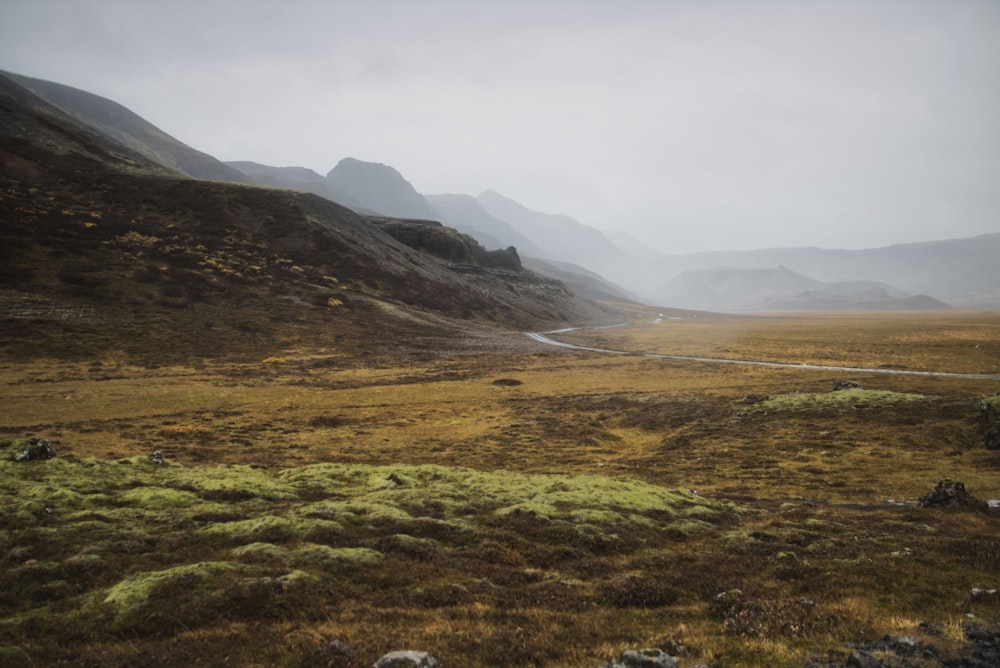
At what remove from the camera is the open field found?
881 centimetres

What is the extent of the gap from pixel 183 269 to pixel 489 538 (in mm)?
99707

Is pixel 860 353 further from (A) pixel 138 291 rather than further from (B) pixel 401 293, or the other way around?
(A) pixel 138 291

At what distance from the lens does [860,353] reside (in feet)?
255

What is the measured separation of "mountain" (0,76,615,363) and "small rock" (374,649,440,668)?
66210 mm

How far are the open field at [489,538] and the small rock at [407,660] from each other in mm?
476

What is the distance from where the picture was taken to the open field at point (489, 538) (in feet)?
28.9

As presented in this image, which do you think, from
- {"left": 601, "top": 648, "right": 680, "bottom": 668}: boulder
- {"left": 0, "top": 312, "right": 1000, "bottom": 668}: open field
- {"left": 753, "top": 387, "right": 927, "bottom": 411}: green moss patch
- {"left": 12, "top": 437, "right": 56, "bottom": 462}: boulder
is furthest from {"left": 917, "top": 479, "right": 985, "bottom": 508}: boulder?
{"left": 12, "top": 437, "right": 56, "bottom": 462}: boulder

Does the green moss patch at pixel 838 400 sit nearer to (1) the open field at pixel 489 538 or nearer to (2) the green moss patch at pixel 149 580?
(1) the open field at pixel 489 538

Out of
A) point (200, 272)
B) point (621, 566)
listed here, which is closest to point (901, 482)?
point (621, 566)

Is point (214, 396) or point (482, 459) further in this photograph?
point (214, 396)

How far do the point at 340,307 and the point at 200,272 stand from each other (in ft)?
90.3

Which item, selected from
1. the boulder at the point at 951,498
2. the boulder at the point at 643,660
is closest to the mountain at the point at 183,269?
the boulder at the point at 643,660

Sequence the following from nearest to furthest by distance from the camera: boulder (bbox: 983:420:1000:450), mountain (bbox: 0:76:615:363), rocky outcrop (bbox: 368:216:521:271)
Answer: boulder (bbox: 983:420:1000:450)
mountain (bbox: 0:76:615:363)
rocky outcrop (bbox: 368:216:521:271)

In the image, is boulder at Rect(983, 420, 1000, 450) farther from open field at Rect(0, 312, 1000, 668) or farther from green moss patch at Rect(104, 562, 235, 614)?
green moss patch at Rect(104, 562, 235, 614)
